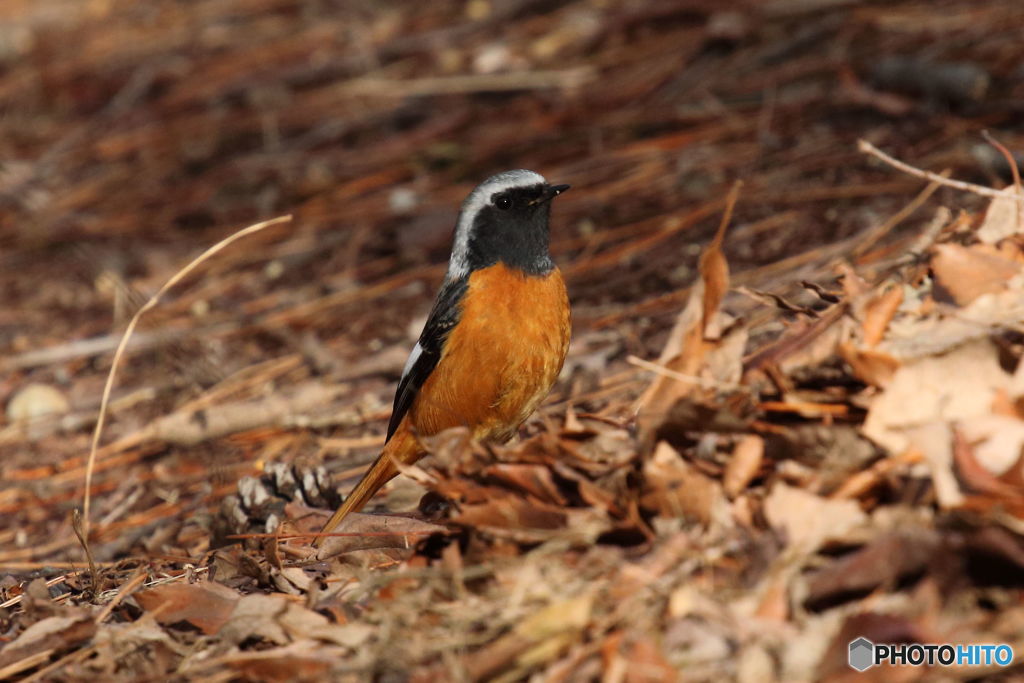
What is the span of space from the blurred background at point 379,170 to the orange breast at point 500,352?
0.58m

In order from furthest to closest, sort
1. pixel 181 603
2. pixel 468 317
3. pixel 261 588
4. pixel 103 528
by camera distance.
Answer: pixel 103 528 < pixel 468 317 < pixel 261 588 < pixel 181 603

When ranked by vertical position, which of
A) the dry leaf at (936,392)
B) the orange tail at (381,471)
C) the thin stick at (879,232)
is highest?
the dry leaf at (936,392)

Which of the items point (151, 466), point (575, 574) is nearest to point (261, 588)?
point (575, 574)

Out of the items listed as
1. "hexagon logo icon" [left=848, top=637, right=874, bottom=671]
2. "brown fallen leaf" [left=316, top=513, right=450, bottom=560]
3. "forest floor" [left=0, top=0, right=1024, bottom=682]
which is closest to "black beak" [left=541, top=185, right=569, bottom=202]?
"forest floor" [left=0, top=0, right=1024, bottom=682]

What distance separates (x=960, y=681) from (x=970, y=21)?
20.1 ft

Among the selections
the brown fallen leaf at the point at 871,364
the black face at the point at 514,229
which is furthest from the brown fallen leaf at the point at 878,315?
the black face at the point at 514,229

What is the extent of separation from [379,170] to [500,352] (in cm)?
385

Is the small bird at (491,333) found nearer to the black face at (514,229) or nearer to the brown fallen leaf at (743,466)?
the black face at (514,229)

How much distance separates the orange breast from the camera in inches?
185

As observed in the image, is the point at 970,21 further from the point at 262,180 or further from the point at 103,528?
the point at 103,528

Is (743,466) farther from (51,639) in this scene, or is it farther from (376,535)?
(51,639)

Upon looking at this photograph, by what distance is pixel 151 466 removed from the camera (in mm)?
5742

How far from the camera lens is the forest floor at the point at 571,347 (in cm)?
250
